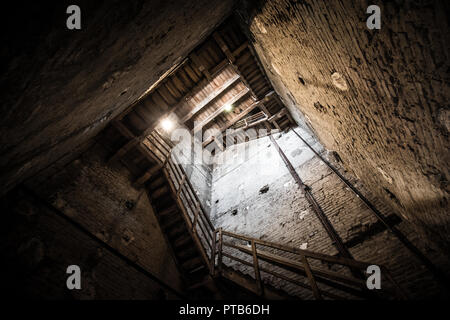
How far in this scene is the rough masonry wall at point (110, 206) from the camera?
165 inches

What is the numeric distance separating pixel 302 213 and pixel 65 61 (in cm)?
573

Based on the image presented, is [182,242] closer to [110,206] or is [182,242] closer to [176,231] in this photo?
[176,231]

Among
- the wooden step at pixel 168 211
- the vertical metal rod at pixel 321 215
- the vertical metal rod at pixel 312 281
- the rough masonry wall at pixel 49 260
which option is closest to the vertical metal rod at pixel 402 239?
the vertical metal rod at pixel 321 215

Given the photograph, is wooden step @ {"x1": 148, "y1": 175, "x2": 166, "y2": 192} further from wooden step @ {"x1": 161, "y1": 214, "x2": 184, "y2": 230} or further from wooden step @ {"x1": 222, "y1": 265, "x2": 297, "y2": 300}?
wooden step @ {"x1": 222, "y1": 265, "x2": 297, "y2": 300}

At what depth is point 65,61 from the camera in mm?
1813

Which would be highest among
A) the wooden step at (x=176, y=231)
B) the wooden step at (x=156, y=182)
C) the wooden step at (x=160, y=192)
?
the wooden step at (x=156, y=182)

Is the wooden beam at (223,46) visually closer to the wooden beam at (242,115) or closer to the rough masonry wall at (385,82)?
the wooden beam at (242,115)

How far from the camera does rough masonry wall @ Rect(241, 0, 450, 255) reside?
181 centimetres

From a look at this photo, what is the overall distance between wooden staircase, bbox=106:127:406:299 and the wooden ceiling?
505 millimetres

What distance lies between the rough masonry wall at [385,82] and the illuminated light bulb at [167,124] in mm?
5374

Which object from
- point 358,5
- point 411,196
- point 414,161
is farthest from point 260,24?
point 411,196

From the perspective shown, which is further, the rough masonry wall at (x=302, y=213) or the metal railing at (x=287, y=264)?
the rough masonry wall at (x=302, y=213)

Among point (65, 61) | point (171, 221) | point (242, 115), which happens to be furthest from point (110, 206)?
point (242, 115)
